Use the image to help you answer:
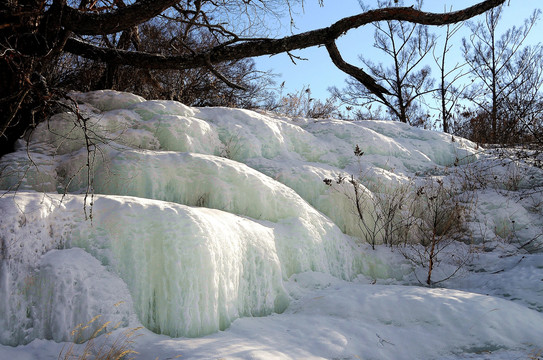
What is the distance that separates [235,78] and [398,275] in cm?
851

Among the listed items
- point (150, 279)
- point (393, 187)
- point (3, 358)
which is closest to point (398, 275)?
point (393, 187)

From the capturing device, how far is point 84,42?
22.1 ft

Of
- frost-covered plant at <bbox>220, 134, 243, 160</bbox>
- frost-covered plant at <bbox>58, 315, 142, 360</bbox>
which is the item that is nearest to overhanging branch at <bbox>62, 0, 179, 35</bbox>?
frost-covered plant at <bbox>220, 134, 243, 160</bbox>

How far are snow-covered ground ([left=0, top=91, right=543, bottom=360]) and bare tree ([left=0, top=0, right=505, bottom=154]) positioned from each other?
470 mm

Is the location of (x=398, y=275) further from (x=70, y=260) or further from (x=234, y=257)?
(x=70, y=260)

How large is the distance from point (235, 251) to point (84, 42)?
5.15 metres

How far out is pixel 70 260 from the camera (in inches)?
118

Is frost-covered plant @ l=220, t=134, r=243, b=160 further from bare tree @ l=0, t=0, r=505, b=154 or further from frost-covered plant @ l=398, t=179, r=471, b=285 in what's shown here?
frost-covered plant @ l=398, t=179, r=471, b=285

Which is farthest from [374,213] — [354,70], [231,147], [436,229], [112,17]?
[112,17]

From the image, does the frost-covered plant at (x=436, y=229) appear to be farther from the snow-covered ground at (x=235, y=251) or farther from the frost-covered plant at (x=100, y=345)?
the frost-covered plant at (x=100, y=345)

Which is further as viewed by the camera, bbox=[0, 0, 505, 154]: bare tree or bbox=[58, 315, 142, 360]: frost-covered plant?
bbox=[0, 0, 505, 154]: bare tree

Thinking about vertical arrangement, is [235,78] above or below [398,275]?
above

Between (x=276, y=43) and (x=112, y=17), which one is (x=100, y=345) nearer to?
(x=112, y=17)

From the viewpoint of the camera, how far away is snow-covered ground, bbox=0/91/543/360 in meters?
2.91
